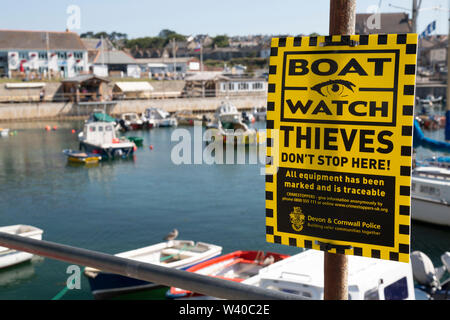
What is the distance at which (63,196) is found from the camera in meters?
22.8

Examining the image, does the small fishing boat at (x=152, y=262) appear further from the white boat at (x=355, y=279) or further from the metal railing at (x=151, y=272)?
the metal railing at (x=151, y=272)

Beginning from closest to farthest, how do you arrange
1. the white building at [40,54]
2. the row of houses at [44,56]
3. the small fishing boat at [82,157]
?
the small fishing boat at [82,157] → the row of houses at [44,56] → the white building at [40,54]

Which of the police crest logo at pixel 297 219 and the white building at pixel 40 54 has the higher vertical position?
the white building at pixel 40 54

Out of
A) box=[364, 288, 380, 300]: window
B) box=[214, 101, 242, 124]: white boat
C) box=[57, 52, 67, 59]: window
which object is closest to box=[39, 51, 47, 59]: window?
box=[57, 52, 67, 59]: window

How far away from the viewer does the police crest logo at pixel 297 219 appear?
8.87ft

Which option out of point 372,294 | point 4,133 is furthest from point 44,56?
point 372,294

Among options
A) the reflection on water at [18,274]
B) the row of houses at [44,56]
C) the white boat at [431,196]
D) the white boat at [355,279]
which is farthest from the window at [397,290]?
the row of houses at [44,56]

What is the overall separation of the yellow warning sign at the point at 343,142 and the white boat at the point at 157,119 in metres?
47.1

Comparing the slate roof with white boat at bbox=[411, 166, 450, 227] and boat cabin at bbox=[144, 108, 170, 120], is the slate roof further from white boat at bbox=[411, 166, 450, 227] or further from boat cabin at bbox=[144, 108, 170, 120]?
white boat at bbox=[411, 166, 450, 227]

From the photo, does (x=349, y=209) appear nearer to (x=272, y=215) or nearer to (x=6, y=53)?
(x=272, y=215)

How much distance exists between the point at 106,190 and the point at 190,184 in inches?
151

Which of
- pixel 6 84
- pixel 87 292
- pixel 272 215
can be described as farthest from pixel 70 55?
pixel 272 215

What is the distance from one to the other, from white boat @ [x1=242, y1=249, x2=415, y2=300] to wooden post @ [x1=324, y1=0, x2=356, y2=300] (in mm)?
5180

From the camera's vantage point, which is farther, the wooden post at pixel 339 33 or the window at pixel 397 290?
the window at pixel 397 290
